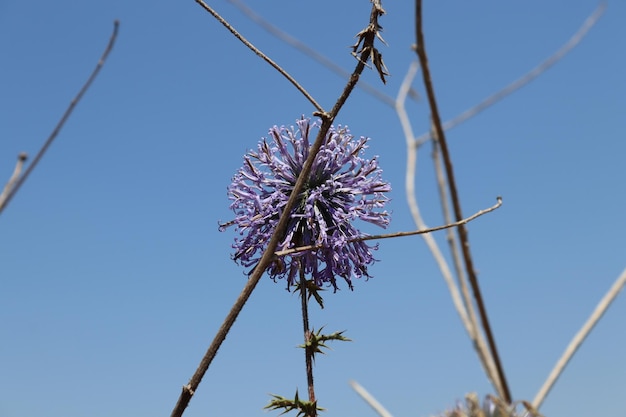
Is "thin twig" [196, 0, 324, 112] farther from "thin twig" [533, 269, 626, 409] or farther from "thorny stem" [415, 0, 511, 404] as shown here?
"thin twig" [533, 269, 626, 409]

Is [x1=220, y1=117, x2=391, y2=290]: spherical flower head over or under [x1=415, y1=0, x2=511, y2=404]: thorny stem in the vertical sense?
over

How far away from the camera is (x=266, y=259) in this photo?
1.32 metres

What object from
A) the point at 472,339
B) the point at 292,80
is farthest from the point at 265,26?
the point at 472,339

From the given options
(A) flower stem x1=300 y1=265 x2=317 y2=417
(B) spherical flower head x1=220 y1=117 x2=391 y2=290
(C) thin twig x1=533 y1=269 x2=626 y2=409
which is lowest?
(C) thin twig x1=533 y1=269 x2=626 y2=409

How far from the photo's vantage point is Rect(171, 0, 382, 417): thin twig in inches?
50.6

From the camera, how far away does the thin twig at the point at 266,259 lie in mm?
1284

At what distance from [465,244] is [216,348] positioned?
58 centimetres

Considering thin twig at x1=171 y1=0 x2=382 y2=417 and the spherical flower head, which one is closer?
thin twig at x1=171 y1=0 x2=382 y2=417

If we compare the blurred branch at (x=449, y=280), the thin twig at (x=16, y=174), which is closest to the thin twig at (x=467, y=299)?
the blurred branch at (x=449, y=280)

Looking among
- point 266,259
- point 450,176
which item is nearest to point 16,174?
point 266,259

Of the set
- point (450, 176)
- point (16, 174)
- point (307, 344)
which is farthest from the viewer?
point (307, 344)

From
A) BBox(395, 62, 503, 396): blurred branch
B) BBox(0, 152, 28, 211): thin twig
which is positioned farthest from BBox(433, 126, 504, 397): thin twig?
BBox(0, 152, 28, 211): thin twig

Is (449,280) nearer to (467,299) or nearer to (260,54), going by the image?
(467,299)

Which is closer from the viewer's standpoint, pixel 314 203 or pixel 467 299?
pixel 467 299
